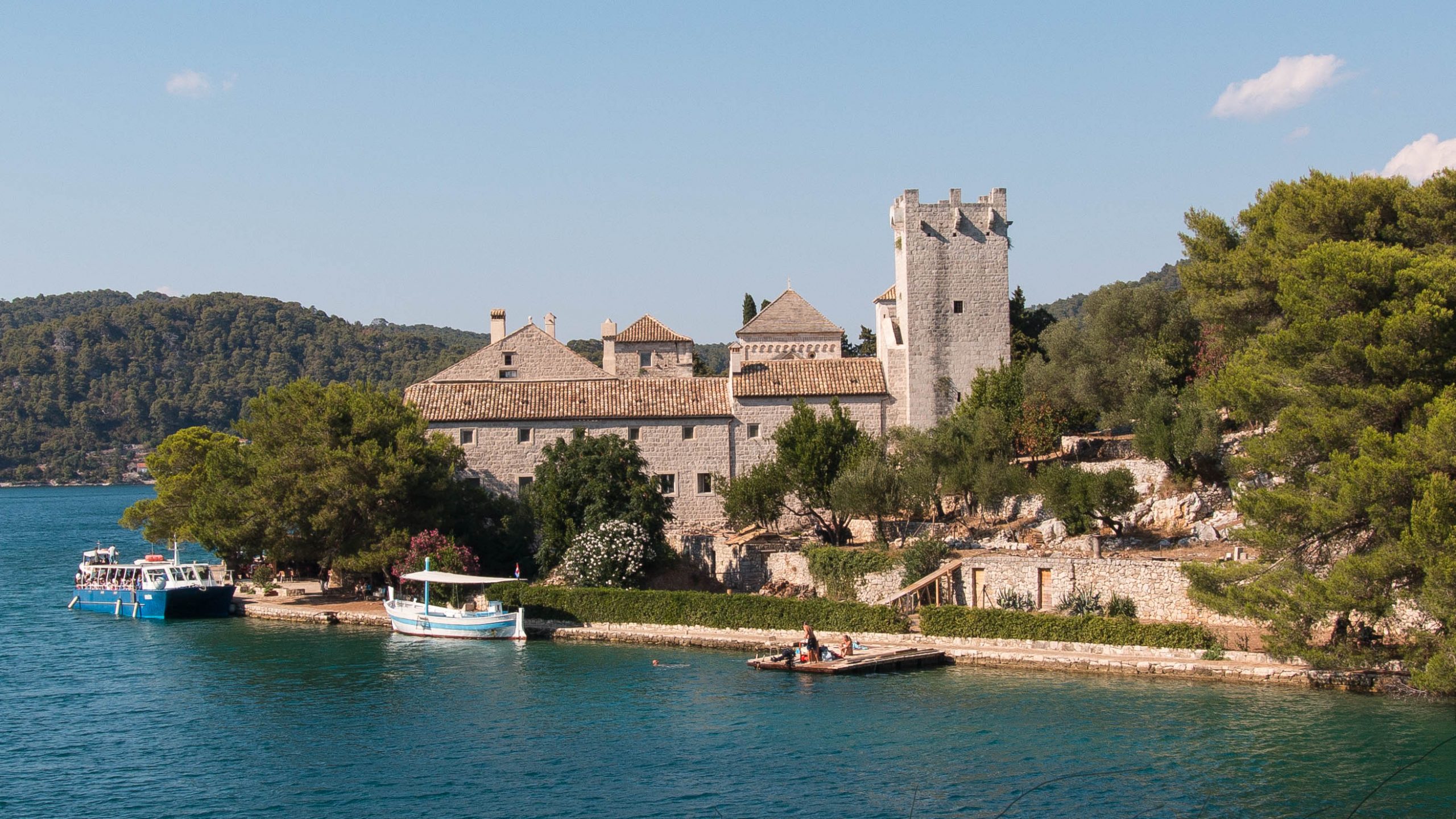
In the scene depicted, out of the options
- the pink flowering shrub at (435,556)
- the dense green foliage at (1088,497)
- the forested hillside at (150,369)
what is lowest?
the pink flowering shrub at (435,556)

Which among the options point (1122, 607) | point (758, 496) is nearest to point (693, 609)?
point (758, 496)

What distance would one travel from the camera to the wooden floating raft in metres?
31.7

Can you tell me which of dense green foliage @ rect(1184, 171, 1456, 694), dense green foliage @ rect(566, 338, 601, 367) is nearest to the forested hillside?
dense green foliage @ rect(566, 338, 601, 367)

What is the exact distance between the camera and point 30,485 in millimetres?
168250

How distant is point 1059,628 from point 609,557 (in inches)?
542

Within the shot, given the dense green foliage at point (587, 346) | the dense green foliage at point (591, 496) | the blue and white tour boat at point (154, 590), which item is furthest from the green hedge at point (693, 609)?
the dense green foliage at point (587, 346)

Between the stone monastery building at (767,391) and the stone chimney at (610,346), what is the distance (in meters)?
11.9

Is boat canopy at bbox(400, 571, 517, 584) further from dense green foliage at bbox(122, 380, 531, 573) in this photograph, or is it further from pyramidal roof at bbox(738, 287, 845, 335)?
pyramidal roof at bbox(738, 287, 845, 335)

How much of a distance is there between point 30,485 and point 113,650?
149m

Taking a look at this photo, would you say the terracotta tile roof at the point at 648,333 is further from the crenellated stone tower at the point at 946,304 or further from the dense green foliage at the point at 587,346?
the dense green foliage at the point at 587,346

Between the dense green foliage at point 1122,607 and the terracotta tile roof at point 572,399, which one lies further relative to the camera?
the terracotta tile roof at point 572,399

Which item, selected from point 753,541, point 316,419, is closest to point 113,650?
point 316,419

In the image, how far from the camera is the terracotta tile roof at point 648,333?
210ft

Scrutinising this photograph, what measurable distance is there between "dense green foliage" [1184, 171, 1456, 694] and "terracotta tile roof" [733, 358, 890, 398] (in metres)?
18.3
